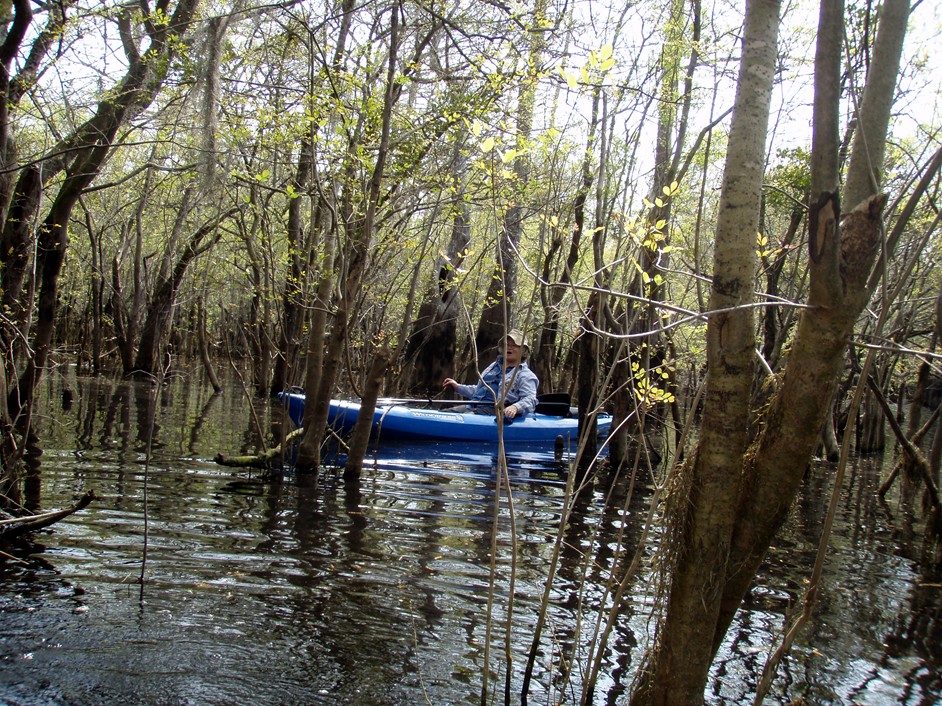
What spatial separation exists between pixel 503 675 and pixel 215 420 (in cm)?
909

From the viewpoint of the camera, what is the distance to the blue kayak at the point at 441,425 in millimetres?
9820

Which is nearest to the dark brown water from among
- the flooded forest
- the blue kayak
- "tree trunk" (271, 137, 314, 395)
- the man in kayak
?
the flooded forest

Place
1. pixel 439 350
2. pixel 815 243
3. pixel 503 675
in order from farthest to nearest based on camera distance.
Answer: pixel 439 350
pixel 503 675
pixel 815 243

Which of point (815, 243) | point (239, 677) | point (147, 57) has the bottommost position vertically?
point (239, 677)

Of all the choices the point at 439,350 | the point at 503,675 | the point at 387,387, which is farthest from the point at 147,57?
the point at 439,350

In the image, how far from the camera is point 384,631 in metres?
3.87

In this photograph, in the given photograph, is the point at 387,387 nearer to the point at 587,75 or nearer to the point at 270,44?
the point at 270,44

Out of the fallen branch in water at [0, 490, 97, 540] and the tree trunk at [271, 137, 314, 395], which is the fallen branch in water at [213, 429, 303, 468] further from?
the fallen branch in water at [0, 490, 97, 540]

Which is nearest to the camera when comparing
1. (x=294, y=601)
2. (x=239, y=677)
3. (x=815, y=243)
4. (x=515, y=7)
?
(x=815, y=243)

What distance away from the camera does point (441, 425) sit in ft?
33.8

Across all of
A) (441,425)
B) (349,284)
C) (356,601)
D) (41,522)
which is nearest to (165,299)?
(441,425)

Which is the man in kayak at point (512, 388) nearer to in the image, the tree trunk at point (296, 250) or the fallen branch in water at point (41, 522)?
the tree trunk at point (296, 250)

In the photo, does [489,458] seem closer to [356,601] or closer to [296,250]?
[296,250]

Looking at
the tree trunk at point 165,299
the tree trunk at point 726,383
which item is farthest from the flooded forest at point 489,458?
the tree trunk at point 165,299
